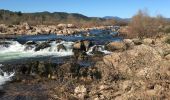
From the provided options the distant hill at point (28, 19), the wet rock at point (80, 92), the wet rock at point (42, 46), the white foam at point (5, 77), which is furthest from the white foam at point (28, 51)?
the distant hill at point (28, 19)

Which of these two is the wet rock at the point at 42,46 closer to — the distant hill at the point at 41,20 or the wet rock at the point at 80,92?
the wet rock at the point at 80,92

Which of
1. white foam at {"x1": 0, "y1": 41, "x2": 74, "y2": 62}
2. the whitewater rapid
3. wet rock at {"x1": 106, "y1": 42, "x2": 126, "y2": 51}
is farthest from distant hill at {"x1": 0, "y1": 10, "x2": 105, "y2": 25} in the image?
wet rock at {"x1": 106, "y1": 42, "x2": 126, "y2": 51}

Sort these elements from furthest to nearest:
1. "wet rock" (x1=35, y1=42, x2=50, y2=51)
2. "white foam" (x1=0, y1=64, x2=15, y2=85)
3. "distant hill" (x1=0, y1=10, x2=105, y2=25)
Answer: "distant hill" (x1=0, y1=10, x2=105, y2=25) → "wet rock" (x1=35, y1=42, x2=50, y2=51) → "white foam" (x1=0, y1=64, x2=15, y2=85)

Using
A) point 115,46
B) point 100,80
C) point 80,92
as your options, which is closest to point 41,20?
point 115,46

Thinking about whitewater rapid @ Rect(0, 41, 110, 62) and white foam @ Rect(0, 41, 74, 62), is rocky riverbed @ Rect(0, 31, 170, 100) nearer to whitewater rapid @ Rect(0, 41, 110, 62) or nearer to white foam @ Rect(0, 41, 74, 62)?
whitewater rapid @ Rect(0, 41, 110, 62)

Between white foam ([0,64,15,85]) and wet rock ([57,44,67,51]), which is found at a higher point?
wet rock ([57,44,67,51])

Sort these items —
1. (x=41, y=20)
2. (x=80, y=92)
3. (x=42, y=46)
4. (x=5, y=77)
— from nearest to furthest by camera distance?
(x=80, y=92) → (x=5, y=77) → (x=42, y=46) → (x=41, y=20)

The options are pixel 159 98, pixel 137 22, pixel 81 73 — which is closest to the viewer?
pixel 159 98

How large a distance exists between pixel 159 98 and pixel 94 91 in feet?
9.90

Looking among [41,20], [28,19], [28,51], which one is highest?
[28,51]

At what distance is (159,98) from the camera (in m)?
10.1

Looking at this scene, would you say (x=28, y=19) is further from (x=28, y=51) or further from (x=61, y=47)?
(x=61, y=47)

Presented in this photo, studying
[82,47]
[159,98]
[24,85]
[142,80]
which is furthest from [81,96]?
[82,47]

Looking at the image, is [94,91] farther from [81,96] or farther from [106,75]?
[106,75]
